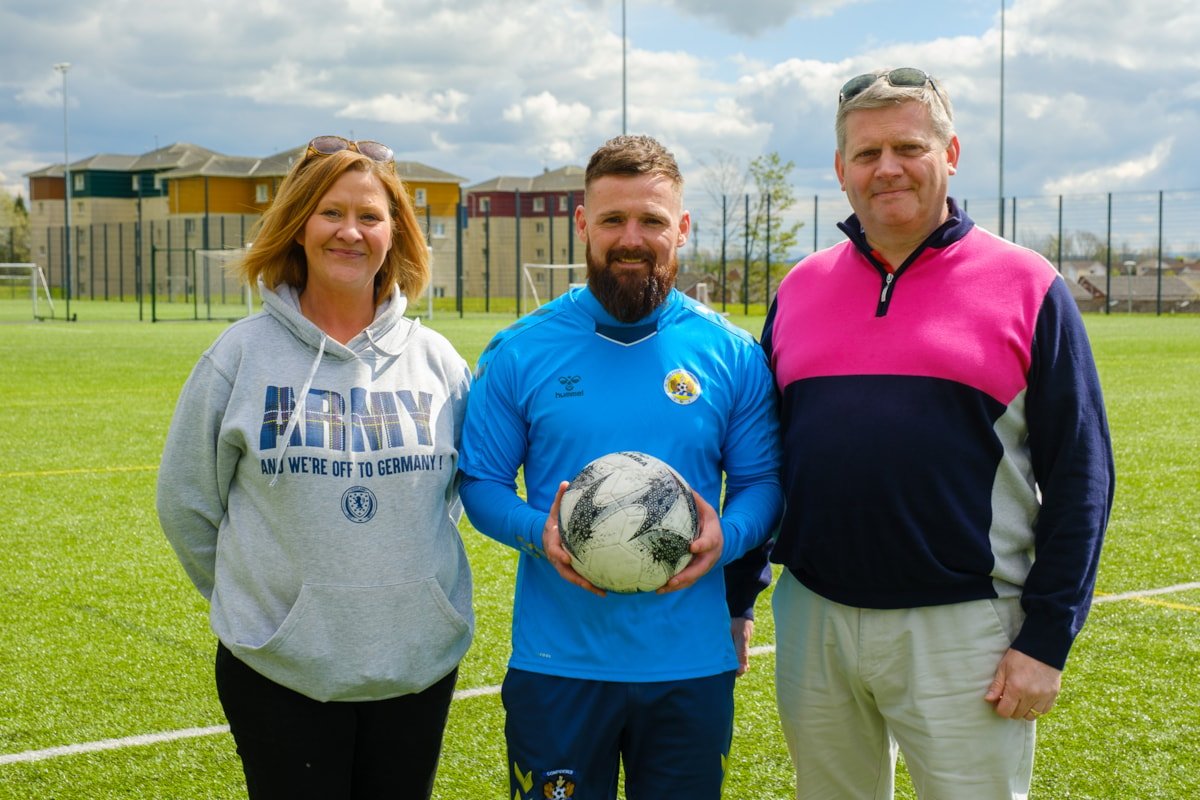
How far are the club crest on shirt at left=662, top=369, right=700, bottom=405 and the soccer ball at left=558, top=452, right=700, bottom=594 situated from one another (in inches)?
9.6

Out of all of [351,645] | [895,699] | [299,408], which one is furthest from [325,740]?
[895,699]

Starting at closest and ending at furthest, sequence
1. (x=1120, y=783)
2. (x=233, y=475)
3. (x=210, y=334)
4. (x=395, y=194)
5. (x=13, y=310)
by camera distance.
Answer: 1. (x=233, y=475)
2. (x=395, y=194)
3. (x=1120, y=783)
4. (x=210, y=334)
5. (x=13, y=310)

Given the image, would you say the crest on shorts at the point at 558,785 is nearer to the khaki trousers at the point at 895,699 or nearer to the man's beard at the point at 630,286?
the khaki trousers at the point at 895,699

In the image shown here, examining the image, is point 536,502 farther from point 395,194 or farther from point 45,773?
point 45,773

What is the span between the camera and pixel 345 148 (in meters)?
2.93

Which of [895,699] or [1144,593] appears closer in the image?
[895,699]

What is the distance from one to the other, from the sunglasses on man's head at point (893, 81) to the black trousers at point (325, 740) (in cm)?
189

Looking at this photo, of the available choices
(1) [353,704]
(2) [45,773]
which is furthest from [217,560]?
(2) [45,773]

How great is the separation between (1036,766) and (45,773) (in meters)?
3.59

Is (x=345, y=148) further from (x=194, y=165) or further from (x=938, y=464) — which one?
(x=194, y=165)

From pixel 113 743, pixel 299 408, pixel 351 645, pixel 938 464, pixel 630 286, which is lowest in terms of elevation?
pixel 113 743

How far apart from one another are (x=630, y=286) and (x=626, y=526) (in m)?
0.62

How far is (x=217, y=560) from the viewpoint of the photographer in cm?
283

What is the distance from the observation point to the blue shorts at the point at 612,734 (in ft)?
8.91
